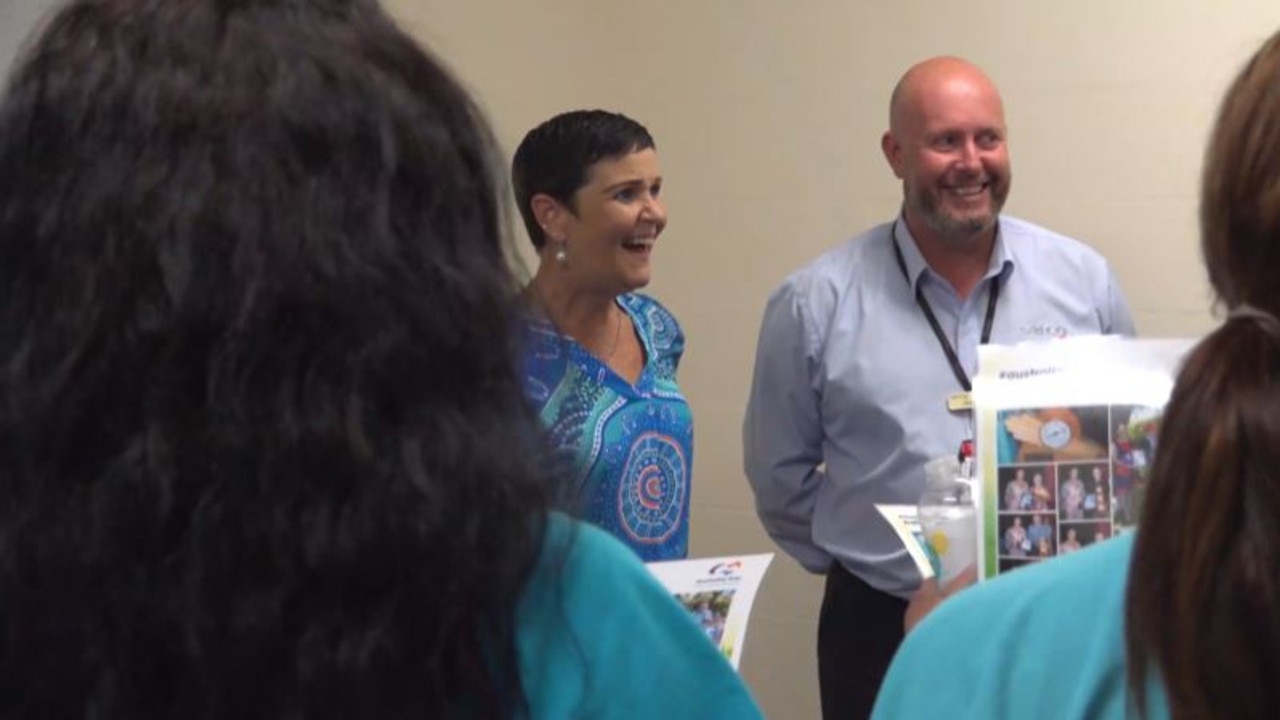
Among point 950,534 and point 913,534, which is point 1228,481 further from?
point 913,534

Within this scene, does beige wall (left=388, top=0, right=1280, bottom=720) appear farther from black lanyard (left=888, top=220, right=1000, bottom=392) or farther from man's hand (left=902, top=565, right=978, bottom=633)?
man's hand (left=902, top=565, right=978, bottom=633)

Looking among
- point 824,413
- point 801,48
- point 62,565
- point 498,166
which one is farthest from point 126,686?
point 801,48

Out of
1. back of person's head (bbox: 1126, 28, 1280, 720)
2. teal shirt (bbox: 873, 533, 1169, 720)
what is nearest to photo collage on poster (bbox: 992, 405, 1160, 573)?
teal shirt (bbox: 873, 533, 1169, 720)

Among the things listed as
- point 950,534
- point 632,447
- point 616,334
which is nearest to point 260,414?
point 950,534

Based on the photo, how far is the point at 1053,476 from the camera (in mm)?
1640

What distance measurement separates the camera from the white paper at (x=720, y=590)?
2.00 meters

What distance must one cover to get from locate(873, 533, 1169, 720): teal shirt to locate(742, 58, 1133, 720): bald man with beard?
189cm

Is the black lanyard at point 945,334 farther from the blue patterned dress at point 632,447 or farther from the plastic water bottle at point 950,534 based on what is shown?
the plastic water bottle at point 950,534

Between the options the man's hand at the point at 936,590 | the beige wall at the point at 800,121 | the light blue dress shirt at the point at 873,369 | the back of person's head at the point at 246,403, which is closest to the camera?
the back of person's head at the point at 246,403

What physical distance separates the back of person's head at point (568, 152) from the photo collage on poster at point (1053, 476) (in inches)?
56.7

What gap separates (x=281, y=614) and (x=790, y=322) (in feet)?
7.75

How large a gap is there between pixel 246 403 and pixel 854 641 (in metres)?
2.32

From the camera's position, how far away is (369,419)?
816 mm

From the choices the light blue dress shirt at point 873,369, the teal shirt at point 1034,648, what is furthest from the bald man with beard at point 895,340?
the teal shirt at point 1034,648
